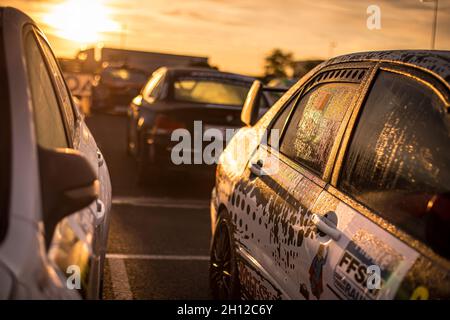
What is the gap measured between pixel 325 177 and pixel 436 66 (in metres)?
0.78

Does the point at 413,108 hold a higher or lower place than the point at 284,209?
higher

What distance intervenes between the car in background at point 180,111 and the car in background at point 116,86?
13.0 m

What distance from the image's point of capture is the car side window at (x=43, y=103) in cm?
297

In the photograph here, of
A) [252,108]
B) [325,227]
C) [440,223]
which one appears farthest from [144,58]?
[440,223]

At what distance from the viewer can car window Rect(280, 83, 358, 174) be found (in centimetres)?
380

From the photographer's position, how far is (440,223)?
2312 millimetres

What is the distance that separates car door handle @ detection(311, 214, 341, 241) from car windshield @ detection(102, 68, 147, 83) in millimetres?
21490

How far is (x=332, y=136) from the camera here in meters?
3.78

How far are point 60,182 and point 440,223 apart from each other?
1184 millimetres

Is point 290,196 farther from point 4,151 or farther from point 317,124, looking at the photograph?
point 4,151

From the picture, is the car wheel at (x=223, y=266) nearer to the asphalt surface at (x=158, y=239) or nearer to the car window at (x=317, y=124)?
the asphalt surface at (x=158, y=239)

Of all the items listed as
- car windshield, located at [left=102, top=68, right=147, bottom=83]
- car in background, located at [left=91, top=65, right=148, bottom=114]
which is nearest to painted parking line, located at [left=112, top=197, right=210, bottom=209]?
car in background, located at [left=91, top=65, right=148, bottom=114]
